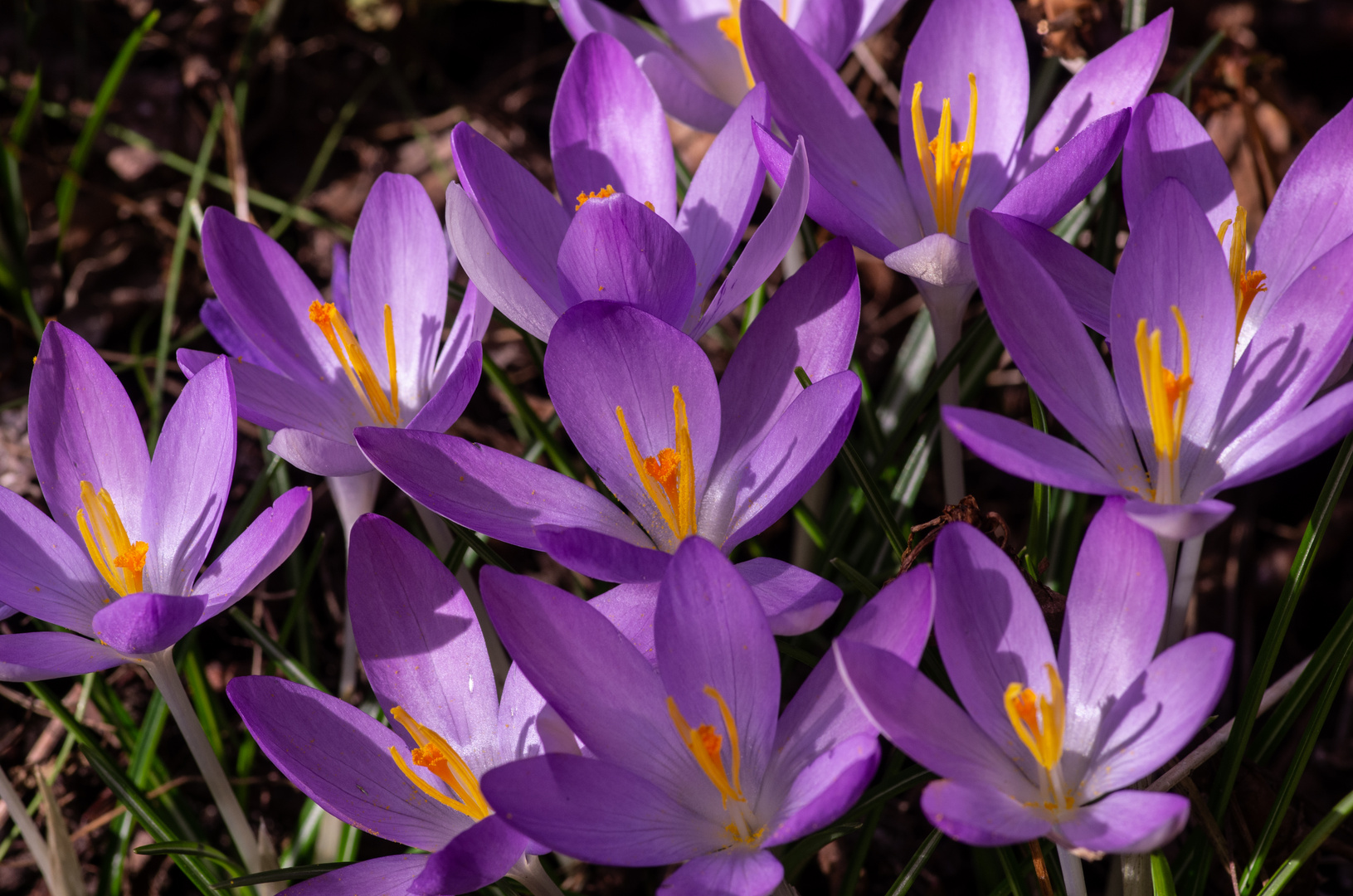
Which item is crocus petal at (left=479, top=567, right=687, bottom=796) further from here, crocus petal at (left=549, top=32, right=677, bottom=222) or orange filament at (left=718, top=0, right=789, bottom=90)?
orange filament at (left=718, top=0, right=789, bottom=90)

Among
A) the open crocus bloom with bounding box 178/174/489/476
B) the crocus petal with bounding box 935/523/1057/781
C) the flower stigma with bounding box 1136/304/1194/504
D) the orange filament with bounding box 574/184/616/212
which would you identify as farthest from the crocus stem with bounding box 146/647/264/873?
the flower stigma with bounding box 1136/304/1194/504

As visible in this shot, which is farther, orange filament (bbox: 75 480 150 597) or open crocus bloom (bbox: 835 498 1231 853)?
orange filament (bbox: 75 480 150 597)

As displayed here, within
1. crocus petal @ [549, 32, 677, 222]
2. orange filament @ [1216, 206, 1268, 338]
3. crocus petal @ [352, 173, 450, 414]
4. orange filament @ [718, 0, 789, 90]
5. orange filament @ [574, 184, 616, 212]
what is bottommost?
orange filament @ [1216, 206, 1268, 338]

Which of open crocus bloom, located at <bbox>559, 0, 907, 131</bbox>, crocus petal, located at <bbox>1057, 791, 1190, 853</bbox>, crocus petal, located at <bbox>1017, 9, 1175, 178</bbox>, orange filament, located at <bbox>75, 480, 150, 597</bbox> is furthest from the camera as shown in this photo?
open crocus bloom, located at <bbox>559, 0, 907, 131</bbox>

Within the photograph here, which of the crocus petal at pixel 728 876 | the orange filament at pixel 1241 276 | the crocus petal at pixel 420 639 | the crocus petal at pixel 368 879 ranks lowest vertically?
the crocus petal at pixel 368 879

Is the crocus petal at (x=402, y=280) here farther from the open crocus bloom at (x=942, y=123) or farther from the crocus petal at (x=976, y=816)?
the crocus petal at (x=976, y=816)

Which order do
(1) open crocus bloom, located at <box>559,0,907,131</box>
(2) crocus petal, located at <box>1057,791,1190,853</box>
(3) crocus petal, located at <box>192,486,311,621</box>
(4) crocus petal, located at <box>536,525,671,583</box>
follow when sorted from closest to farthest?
(2) crocus petal, located at <box>1057,791,1190,853</box> → (4) crocus petal, located at <box>536,525,671,583</box> → (3) crocus petal, located at <box>192,486,311,621</box> → (1) open crocus bloom, located at <box>559,0,907,131</box>

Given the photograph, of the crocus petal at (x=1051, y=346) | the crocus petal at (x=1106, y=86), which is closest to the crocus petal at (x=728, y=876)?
the crocus petal at (x=1051, y=346)
